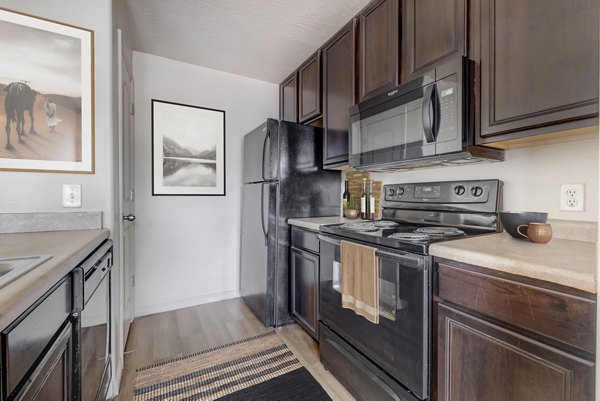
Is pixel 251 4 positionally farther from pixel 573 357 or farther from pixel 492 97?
pixel 573 357

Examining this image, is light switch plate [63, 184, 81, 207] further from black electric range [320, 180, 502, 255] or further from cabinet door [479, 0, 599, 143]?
cabinet door [479, 0, 599, 143]

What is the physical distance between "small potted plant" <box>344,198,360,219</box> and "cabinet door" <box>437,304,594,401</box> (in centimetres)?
123

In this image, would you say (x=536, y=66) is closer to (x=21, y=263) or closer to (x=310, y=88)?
(x=310, y=88)

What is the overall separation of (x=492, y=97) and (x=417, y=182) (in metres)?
0.76

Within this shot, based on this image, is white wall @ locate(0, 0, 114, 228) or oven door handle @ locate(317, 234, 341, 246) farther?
oven door handle @ locate(317, 234, 341, 246)

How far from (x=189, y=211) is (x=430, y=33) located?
2.44 metres

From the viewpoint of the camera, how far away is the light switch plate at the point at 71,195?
53.6 inches

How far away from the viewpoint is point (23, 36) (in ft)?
4.24

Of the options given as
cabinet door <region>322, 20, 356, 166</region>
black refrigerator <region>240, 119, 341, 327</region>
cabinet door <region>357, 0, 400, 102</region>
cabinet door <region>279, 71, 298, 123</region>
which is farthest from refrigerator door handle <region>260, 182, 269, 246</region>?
cabinet door <region>357, 0, 400, 102</region>

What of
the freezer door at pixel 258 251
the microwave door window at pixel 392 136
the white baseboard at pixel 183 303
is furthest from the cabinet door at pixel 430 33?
the white baseboard at pixel 183 303

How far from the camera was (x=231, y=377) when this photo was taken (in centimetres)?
167

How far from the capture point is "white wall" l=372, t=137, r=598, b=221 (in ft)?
3.77

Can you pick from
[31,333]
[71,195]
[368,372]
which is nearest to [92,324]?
[31,333]

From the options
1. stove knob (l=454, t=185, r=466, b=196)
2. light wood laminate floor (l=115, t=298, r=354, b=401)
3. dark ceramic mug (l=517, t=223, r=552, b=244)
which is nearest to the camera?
dark ceramic mug (l=517, t=223, r=552, b=244)
